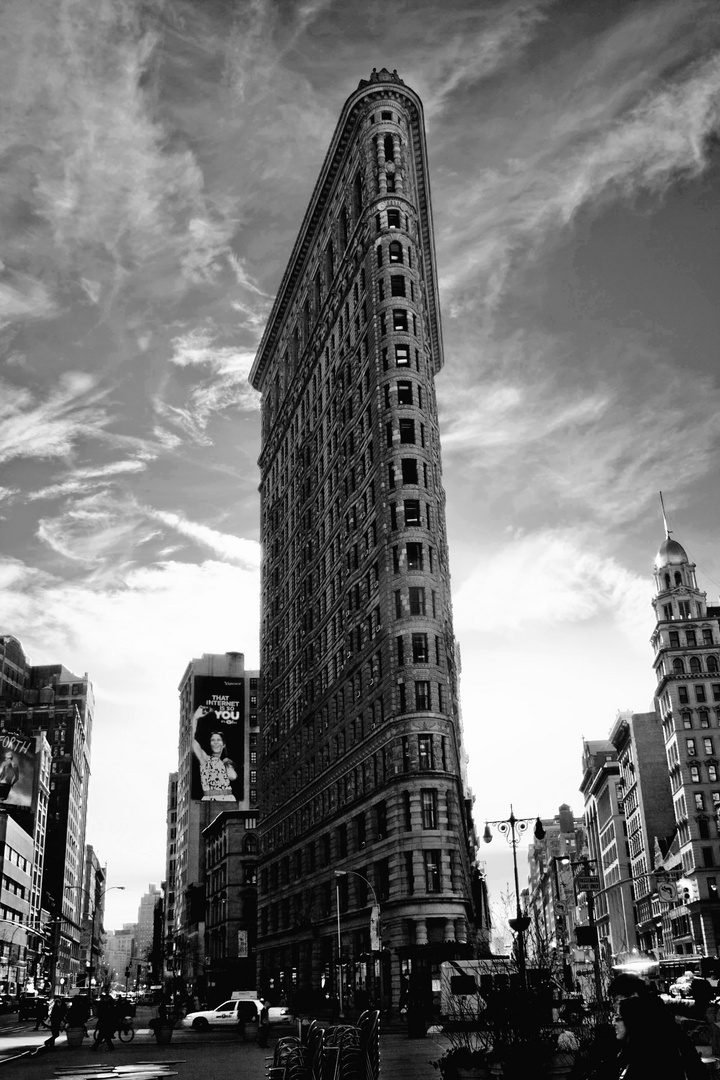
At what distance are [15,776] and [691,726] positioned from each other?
84.6 metres

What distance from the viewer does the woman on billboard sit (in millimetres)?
139125

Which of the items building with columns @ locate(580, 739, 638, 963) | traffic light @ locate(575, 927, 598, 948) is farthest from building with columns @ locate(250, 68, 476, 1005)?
building with columns @ locate(580, 739, 638, 963)

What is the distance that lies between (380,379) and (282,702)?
4242cm

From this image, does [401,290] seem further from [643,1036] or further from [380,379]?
[643,1036]

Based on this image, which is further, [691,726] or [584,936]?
[691,726]

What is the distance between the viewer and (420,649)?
70.3 metres

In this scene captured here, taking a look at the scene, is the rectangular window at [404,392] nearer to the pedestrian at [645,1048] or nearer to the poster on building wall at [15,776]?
the pedestrian at [645,1048]

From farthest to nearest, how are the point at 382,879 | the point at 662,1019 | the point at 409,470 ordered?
the point at 409,470 → the point at 382,879 → the point at 662,1019

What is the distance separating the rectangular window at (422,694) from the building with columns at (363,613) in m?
0.09

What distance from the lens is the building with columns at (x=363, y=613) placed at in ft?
215

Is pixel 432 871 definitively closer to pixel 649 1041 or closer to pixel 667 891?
pixel 667 891

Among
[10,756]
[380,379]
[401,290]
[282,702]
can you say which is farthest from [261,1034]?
[10,756]

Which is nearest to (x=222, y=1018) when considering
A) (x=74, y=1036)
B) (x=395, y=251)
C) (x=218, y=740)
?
(x=74, y=1036)

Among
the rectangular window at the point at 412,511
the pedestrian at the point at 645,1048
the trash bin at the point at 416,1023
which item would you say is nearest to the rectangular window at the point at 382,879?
the rectangular window at the point at 412,511
